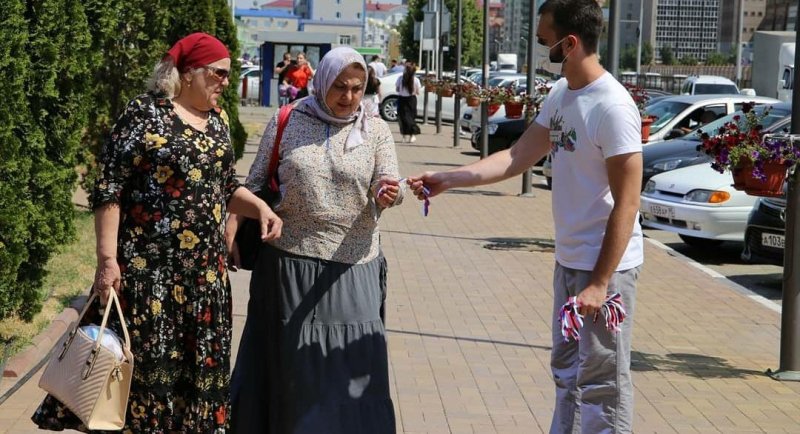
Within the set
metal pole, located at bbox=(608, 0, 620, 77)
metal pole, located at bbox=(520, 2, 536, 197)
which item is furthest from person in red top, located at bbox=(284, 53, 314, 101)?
metal pole, located at bbox=(608, 0, 620, 77)

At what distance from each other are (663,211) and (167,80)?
972cm

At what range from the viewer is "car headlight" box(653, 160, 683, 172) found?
53.5 feet

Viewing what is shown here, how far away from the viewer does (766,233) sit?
11.7 metres

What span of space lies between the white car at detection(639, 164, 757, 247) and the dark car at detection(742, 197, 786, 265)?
1355mm

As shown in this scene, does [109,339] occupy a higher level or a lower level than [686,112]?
higher

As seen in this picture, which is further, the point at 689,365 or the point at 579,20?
the point at 689,365

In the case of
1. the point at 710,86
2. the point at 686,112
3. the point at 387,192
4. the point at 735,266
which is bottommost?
the point at 735,266

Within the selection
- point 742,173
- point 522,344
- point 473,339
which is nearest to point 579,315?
point 742,173

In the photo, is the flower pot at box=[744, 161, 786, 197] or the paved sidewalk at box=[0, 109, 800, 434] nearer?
the paved sidewalk at box=[0, 109, 800, 434]

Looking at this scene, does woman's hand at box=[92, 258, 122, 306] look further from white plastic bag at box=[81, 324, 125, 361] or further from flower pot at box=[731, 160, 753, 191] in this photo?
flower pot at box=[731, 160, 753, 191]

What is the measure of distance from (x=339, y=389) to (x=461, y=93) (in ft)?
75.5

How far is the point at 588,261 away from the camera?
15.4 ft

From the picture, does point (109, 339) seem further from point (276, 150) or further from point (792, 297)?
point (792, 297)

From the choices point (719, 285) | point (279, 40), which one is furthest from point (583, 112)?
point (279, 40)
